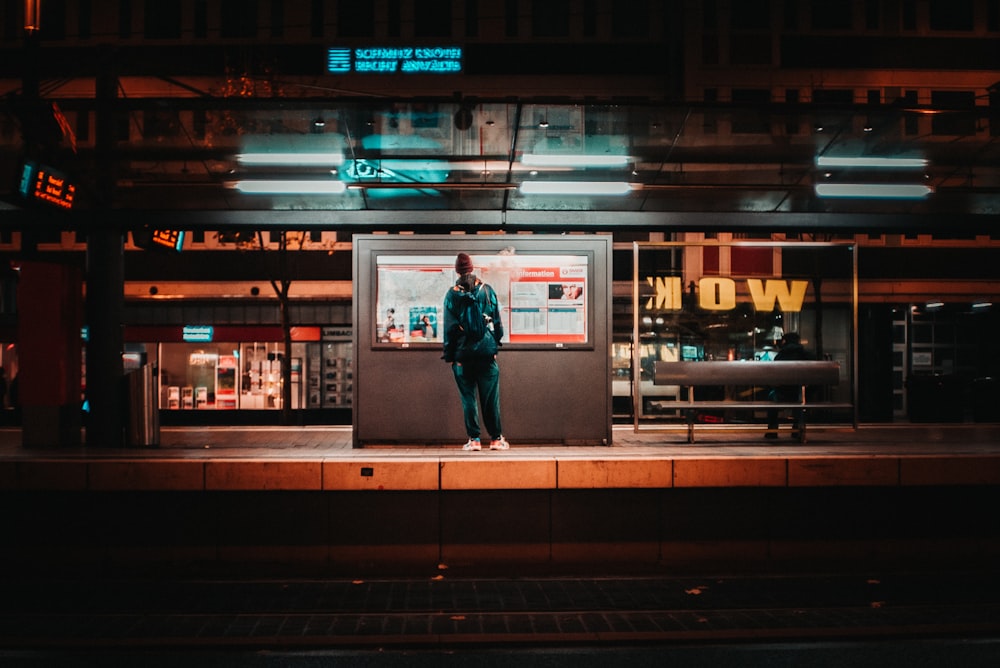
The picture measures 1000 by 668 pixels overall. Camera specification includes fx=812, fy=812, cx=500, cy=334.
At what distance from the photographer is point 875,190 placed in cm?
1057

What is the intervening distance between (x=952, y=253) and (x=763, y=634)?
2092 cm

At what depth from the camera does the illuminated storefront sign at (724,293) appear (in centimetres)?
1020

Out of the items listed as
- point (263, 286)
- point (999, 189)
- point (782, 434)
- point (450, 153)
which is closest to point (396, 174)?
point (450, 153)

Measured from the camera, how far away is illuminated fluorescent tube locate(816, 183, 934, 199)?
10.5 meters

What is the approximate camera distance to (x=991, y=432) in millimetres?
10719

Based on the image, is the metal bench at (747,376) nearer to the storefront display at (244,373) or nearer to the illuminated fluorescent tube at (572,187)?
the illuminated fluorescent tube at (572,187)

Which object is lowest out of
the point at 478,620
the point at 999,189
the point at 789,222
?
the point at 478,620

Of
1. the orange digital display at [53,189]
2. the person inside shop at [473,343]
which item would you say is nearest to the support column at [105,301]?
the orange digital display at [53,189]

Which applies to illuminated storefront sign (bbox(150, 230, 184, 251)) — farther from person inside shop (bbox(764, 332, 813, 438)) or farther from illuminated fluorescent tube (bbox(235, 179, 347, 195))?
person inside shop (bbox(764, 332, 813, 438))

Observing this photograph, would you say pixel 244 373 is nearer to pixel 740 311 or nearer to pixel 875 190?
→ pixel 740 311

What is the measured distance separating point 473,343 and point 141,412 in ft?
13.1

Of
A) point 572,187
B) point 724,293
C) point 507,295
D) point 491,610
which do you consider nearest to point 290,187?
point 507,295

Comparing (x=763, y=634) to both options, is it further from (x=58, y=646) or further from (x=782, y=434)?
(x=782, y=434)

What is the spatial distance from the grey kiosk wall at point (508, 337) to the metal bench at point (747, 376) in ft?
3.23
